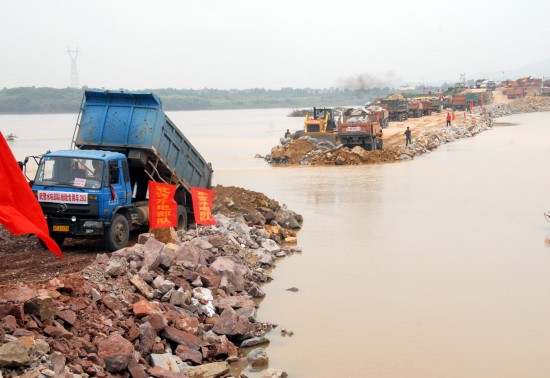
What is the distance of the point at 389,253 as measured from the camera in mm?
15242

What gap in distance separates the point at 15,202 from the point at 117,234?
5463 mm

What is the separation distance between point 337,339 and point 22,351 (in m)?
4.68

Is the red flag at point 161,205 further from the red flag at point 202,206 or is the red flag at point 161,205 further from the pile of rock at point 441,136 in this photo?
the pile of rock at point 441,136

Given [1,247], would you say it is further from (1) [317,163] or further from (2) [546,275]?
(1) [317,163]

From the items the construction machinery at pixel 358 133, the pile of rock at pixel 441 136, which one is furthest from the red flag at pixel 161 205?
the pile of rock at pixel 441 136

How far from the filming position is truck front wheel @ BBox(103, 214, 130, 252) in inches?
504

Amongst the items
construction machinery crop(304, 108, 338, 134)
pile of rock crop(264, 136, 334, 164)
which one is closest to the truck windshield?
pile of rock crop(264, 136, 334, 164)

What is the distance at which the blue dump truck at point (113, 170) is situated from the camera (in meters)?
12.6

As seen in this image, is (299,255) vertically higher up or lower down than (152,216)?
lower down

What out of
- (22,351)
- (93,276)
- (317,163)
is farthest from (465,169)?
(22,351)

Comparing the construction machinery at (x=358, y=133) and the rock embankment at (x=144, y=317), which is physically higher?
the construction machinery at (x=358, y=133)

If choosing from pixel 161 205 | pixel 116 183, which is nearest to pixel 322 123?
pixel 161 205

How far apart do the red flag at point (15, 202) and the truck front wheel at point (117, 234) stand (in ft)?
16.1

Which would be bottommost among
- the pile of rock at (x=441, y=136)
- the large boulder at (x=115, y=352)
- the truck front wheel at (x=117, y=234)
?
the pile of rock at (x=441, y=136)
